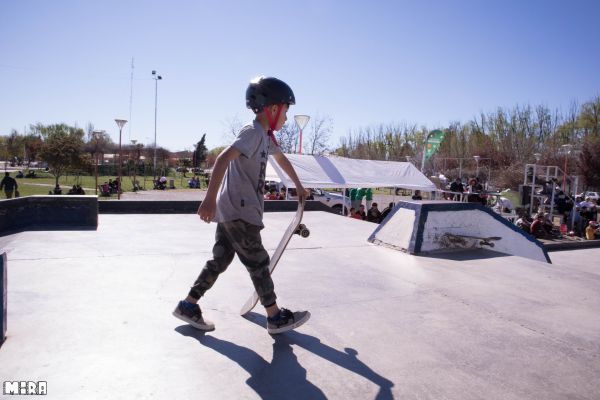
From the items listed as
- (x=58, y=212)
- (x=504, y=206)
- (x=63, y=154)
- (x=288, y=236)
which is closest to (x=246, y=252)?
(x=288, y=236)

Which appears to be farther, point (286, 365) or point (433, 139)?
point (433, 139)

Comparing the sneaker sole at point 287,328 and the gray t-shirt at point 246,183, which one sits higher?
the gray t-shirt at point 246,183

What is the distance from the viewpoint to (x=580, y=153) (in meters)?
36.1

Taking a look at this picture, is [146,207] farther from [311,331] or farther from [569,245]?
[569,245]

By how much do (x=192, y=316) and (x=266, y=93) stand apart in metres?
1.53


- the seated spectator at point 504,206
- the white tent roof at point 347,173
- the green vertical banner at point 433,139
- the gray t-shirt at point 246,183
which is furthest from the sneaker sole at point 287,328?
the green vertical banner at point 433,139

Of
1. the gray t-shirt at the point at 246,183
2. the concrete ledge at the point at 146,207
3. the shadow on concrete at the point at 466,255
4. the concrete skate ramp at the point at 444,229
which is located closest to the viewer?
the gray t-shirt at the point at 246,183

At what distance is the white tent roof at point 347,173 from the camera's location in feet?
43.7

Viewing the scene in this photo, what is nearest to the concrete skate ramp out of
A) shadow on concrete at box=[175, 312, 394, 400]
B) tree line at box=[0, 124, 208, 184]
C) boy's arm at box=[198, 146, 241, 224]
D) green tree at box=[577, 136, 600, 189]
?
shadow on concrete at box=[175, 312, 394, 400]

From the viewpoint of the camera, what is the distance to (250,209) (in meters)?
2.70

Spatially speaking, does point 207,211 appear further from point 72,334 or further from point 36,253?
point 36,253

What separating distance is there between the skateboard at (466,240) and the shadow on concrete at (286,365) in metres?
3.76

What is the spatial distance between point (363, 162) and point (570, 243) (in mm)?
7244

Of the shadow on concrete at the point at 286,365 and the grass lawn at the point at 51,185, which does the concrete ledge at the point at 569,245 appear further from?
the grass lawn at the point at 51,185
